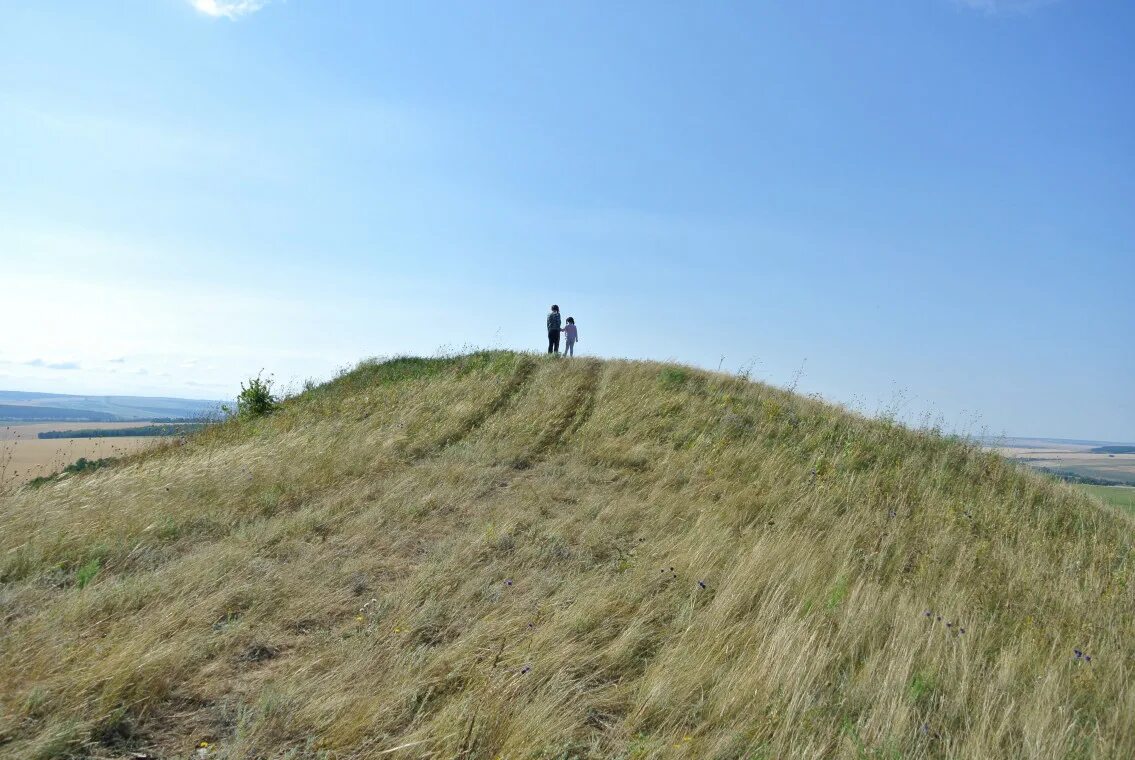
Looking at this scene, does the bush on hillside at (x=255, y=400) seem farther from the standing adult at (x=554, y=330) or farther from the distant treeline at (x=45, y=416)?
the distant treeline at (x=45, y=416)

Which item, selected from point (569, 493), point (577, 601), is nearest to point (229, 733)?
point (577, 601)

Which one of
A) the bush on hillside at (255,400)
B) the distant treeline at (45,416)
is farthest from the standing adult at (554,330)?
the distant treeline at (45,416)

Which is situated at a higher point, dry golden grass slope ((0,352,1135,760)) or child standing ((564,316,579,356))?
child standing ((564,316,579,356))

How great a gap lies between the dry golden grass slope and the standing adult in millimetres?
11244

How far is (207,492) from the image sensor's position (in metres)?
7.74

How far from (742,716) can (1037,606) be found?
368cm

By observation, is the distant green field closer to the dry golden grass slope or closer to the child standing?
the dry golden grass slope

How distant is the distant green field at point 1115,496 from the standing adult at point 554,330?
1401 cm

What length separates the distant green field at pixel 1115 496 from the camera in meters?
10.8

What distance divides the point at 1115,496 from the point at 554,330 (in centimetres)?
1464

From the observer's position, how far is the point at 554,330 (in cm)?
2144

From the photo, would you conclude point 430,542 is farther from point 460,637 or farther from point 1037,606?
point 1037,606

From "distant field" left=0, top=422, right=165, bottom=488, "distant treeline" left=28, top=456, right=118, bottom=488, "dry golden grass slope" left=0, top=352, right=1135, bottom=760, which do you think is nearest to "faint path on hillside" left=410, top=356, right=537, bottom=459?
"dry golden grass slope" left=0, top=352, right=1135, bottom=760

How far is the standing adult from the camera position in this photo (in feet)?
70.1
